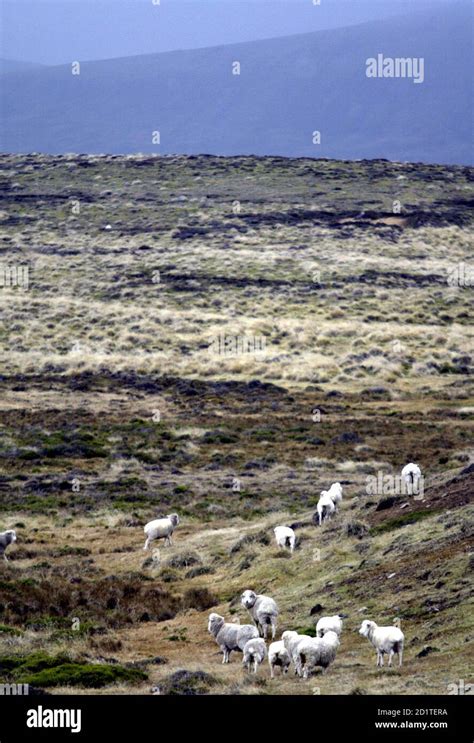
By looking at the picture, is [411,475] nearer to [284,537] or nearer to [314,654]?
[284,537]

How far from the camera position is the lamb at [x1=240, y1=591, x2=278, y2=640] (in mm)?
14875

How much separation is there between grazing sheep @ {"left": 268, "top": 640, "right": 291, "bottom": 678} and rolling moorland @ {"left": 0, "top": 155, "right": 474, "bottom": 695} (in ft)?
1.42

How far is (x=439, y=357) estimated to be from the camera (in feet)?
185

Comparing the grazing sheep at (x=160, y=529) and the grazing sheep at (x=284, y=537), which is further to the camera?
the grazing sheep at (x=160, y=529)

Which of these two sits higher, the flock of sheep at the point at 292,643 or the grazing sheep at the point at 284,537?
the grazing sheep at the point at 284,537

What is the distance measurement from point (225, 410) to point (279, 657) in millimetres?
31260

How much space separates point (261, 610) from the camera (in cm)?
1488

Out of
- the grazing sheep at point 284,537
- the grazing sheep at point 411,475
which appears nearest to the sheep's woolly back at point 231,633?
the grazing sheep at point 284,537

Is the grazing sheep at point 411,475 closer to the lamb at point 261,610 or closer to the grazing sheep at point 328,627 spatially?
the lamb at point 261,610

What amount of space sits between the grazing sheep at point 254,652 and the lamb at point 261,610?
116 centimetres

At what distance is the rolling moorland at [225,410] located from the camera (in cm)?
1550

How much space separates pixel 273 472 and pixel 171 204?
59.6 metres

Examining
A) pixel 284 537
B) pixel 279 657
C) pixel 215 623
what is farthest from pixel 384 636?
pixel 284 537

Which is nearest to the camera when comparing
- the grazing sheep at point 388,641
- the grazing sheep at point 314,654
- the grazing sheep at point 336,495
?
the grazing sheep at point 314,654
